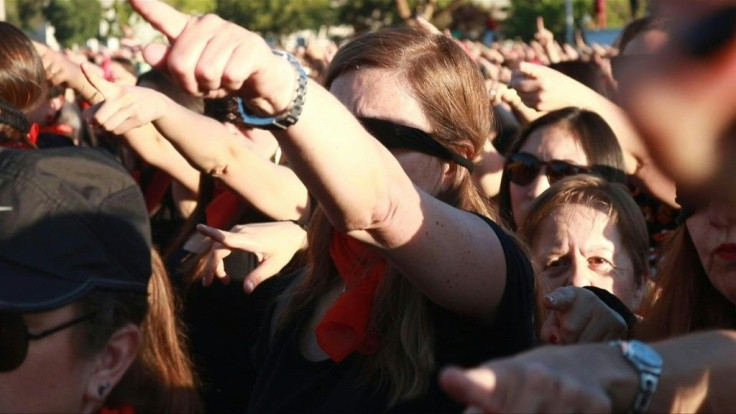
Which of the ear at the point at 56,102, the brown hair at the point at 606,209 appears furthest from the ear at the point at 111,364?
the ear at the point at 56,102

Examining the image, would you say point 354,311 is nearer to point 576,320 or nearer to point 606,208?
point 576,320

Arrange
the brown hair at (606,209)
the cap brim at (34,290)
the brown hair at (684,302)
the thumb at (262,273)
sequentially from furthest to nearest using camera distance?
the brown hair at (606,209)
the thumb at (262,273)
the brown hair at (684,302)
the cap brim at (34,290)

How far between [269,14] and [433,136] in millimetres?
53651

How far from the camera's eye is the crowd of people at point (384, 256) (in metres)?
1.33

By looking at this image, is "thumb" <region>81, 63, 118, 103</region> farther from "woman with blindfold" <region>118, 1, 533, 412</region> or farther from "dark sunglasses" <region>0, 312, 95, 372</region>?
"dark sunglasses" <region>0, 312, 95, 372</region>

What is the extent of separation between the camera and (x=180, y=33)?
64.1 inches

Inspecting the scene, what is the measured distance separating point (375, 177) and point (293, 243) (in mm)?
1312

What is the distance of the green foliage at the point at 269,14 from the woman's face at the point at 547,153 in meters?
49.4

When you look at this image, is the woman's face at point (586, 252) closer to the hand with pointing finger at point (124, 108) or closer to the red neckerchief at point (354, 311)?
the red neckerchief at point (354, 311)

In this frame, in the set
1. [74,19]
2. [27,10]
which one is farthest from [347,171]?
[27,10]

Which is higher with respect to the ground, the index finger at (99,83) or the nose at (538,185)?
the index finger at (99,83)

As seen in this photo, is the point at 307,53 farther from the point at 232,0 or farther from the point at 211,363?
the point at 232,0

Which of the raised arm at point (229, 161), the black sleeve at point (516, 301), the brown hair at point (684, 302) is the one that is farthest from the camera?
the raised arm at point (229, 161)

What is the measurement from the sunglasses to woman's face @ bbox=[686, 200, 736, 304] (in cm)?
185
